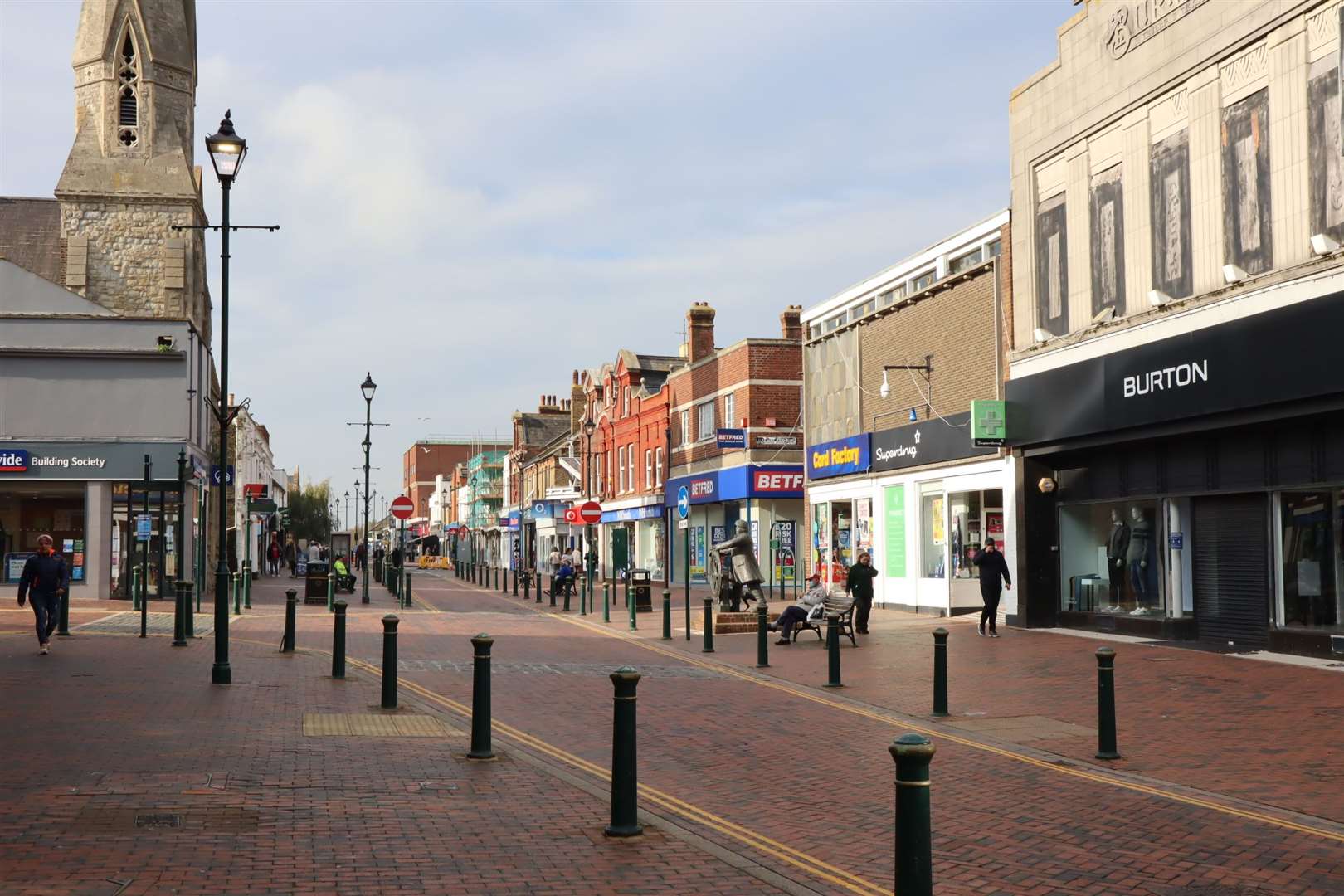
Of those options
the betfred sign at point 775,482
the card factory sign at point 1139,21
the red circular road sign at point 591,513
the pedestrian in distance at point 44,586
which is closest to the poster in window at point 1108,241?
the card factory sign at point 1139,21

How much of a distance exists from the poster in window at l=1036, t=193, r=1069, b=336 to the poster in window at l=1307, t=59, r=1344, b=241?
6.50 meters

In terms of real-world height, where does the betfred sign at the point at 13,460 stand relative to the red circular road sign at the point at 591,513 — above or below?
above

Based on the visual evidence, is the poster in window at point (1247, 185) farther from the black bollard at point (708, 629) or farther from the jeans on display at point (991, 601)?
the black bollard at point (708, 629)

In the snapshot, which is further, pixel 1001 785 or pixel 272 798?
pixel 1001 785

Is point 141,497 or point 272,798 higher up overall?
point 141,497

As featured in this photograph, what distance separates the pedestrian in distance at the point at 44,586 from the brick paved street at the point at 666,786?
865 mm

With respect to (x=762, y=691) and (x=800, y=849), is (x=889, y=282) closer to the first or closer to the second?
(x=762, y=691)

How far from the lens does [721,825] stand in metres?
8.34

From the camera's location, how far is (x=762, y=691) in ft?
51.9

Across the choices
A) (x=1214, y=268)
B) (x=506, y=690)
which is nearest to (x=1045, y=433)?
(x=1214, y=268)

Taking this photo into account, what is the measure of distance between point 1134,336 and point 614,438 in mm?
40218

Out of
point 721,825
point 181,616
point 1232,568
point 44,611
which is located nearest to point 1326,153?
point 1232,568

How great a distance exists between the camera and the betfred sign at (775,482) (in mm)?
42375

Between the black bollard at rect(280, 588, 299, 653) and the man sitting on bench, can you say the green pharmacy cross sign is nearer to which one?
the man sitting on bench
